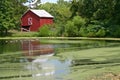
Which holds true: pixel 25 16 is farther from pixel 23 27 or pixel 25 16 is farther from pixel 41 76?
pixel 41 76

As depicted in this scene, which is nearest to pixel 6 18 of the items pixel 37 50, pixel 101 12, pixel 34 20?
pixel 34 20

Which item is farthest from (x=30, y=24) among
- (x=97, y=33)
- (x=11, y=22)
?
(x=97, y=33)

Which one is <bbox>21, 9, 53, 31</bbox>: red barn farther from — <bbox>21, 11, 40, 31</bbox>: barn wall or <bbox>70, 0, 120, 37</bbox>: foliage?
<bbox>70, 0, 120, 37</bbox>: foliage

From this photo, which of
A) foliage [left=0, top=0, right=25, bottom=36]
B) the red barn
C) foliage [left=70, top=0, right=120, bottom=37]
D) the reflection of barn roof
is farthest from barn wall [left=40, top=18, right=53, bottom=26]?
the reflection of barn roof

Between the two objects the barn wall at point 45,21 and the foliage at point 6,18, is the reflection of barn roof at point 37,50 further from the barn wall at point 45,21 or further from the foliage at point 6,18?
the barn wall at point 45,21

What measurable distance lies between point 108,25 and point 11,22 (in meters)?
17.9

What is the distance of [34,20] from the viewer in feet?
239

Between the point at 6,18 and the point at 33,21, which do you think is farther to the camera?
the point at 33,21

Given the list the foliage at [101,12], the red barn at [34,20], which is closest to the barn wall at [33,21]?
the red barn at [34,20]

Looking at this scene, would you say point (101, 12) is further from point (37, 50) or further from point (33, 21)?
point (37, 50)

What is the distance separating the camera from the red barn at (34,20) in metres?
72.2

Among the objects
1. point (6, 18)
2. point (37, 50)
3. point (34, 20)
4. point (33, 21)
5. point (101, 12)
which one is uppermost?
point (101, 12)

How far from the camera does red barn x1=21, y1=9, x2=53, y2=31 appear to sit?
2844 inches

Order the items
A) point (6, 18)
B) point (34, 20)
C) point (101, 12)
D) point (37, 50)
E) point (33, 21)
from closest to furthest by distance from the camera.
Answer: point (37, 50)
point (101, 12)
point (6, 18)
point (34, 20)
point (33, 21)
